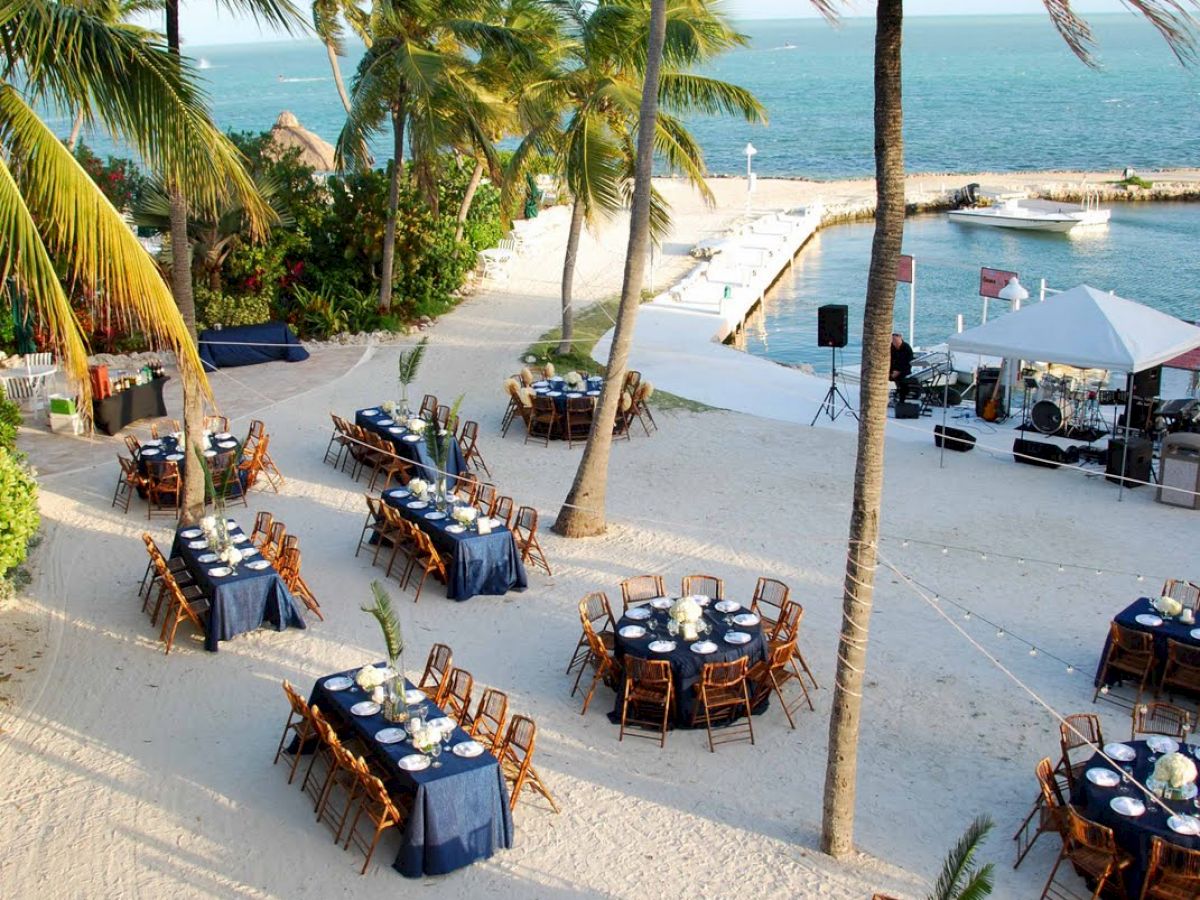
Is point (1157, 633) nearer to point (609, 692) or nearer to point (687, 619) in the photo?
point (687, 619)

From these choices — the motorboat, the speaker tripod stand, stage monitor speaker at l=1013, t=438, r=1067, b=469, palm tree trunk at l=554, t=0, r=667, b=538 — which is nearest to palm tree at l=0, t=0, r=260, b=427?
palm tree trunk at l=554, t=0, r=667, b=538

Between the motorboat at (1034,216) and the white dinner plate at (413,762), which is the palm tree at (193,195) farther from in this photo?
the motorboat at (1034,216)

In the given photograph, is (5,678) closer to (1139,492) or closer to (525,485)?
(525,485)

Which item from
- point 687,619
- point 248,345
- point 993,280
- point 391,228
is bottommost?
point 687,619

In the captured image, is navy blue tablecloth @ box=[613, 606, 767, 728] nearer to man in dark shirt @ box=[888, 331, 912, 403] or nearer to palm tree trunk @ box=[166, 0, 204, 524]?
palm tree trunk @ box=[166, 0, 204, 524]

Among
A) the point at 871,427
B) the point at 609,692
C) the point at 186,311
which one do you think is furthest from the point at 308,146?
the point at 871,427

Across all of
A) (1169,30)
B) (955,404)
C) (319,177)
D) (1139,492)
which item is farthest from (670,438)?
(319,177)

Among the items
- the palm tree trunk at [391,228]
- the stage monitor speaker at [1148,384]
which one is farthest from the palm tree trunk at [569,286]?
the stage monitor speaker at [1148,384]
